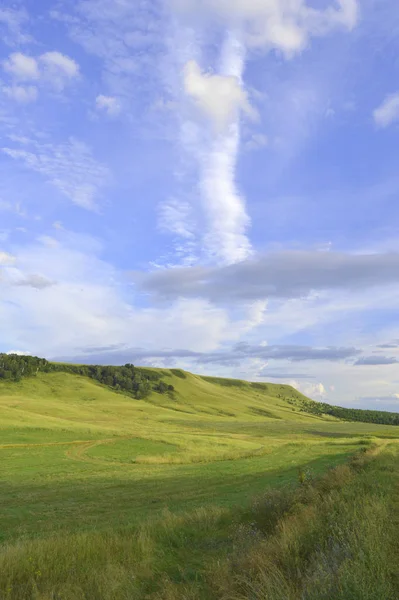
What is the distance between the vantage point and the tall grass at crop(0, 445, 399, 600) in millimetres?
6766

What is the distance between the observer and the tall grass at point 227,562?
6.77 metres

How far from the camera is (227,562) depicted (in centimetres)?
934

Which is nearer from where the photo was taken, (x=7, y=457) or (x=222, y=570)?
(x=222, y=570)

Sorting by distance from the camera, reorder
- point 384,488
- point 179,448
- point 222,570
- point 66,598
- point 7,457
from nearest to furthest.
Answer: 1. point 66,598
2. point 222,570
3. point 384,488
4. point 7,457
5. point 179,448

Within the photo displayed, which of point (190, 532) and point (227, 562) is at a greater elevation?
point (227, 562)

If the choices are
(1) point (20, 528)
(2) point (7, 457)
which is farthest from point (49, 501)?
(2) point (7, 457)

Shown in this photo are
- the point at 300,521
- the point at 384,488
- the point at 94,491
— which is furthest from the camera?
the point at 94,491

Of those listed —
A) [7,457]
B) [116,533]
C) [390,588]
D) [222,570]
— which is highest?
[390,588]

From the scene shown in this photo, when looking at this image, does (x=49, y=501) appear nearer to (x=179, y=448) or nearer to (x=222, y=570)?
(x=222, y=570)

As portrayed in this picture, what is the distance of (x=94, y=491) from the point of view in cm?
2939

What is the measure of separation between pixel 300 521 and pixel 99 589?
19.0ft

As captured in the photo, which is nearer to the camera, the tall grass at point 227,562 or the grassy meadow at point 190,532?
the tall grass at point 227,562

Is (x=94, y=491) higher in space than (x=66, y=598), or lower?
lower

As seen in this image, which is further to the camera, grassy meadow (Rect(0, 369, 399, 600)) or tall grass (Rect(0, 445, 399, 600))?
grassy meadow (Rect(0, 369, 399, 600))
